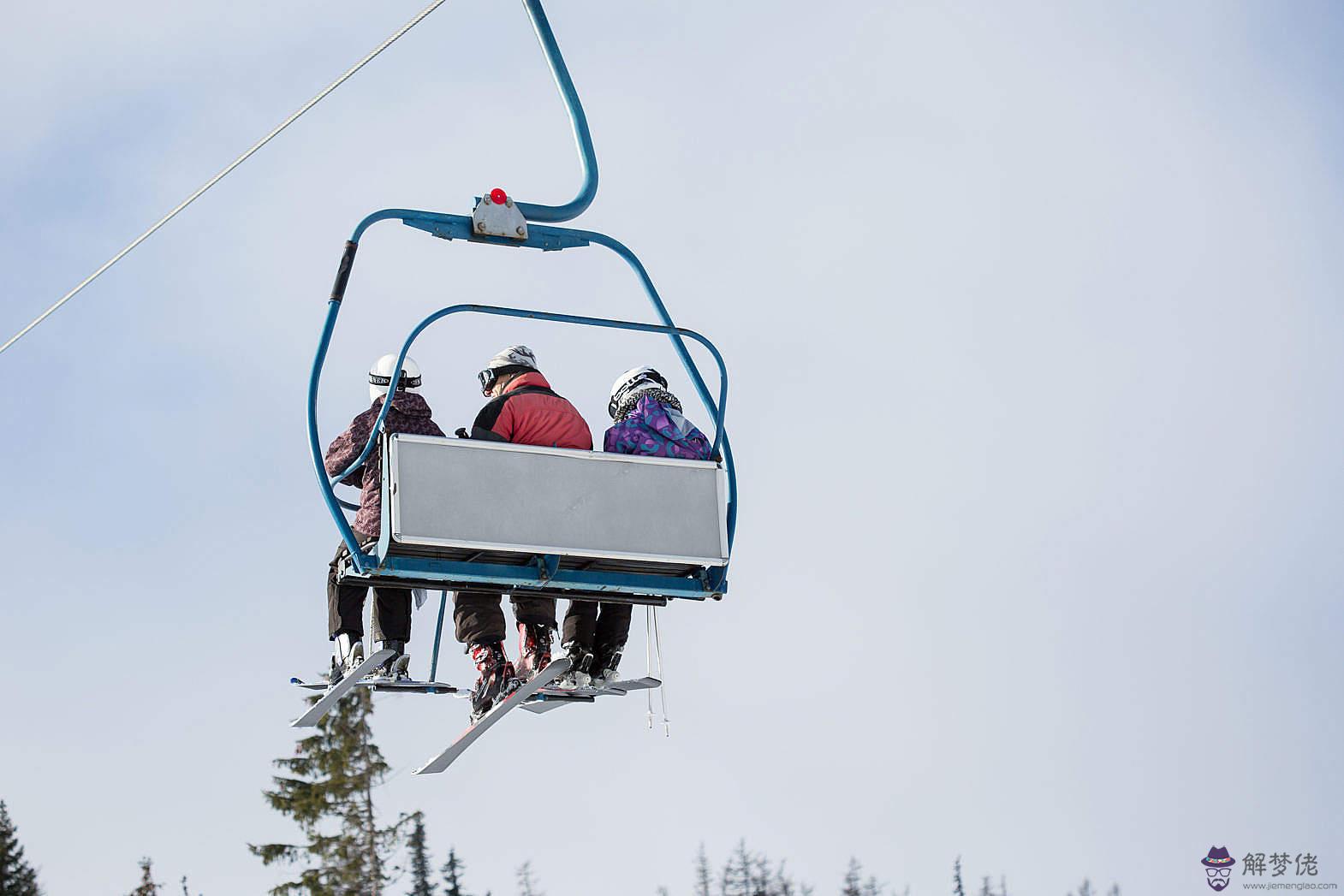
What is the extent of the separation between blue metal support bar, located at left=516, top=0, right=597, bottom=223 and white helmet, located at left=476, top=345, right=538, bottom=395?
730mm

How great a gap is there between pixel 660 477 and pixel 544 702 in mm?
1980

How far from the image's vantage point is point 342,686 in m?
12.1

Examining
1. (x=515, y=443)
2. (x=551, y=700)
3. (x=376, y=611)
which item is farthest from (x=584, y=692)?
(x=515, y=443)

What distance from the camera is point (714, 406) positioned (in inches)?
463

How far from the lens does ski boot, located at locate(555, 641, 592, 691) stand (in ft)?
39.7

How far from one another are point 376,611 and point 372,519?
1.01 m

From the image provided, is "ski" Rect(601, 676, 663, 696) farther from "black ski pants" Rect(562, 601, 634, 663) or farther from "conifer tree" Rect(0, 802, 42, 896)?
"conifer tree" Rect(0, 802, 42, 896)

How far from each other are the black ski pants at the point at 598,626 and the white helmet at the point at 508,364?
135cm

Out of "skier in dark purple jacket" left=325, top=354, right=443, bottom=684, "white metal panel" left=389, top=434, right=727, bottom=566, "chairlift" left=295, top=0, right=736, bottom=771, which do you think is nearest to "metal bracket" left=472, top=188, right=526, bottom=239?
"chairlift" left=295, top=0, right=736, bottom=771

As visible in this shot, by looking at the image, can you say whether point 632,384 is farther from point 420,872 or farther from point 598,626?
point 420,872

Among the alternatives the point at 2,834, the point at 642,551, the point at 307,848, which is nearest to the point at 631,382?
the point at 642,551

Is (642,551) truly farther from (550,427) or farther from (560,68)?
(560,68)

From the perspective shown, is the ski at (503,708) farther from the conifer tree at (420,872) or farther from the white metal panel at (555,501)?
the conifer tree at (420,872)

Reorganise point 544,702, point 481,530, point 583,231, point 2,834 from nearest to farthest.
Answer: point 481,530, point 583,231, point 544,702, point 2,834
